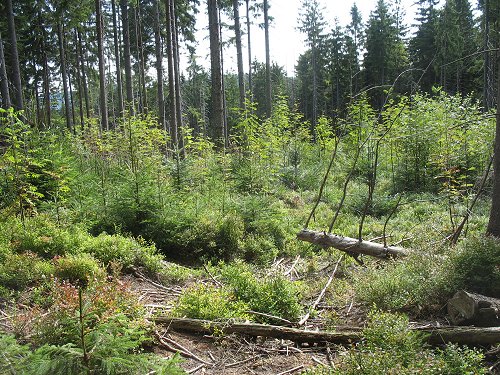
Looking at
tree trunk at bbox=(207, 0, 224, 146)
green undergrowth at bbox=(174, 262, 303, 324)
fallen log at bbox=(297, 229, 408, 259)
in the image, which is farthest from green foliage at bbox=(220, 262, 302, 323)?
tree trunk at bbox=(207, 0, 224, 146)

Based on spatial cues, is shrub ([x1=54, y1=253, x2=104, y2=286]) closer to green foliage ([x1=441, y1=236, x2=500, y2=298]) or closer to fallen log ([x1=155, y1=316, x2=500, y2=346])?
fallen log ([x1=155, y1=316, x2=500, y2=346])

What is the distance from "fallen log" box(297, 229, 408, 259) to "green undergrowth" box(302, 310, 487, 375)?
2.21 meters

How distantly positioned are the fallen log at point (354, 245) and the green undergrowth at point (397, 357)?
221 centimetres

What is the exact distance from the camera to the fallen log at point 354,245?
542cm

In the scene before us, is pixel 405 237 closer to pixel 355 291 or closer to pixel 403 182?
pixel 355 291

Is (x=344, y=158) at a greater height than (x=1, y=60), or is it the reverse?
(x=1, y=60)

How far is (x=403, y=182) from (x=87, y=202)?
8.65 metres

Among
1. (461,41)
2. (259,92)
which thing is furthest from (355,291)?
(259,92)

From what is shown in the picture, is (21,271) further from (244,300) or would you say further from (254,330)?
(254,330)

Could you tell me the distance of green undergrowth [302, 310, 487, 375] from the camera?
8.49ft

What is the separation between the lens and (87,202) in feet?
23.0

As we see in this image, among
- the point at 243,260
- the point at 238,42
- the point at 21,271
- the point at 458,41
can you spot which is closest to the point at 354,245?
the point at 243,260

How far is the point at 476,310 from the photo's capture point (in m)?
3.32

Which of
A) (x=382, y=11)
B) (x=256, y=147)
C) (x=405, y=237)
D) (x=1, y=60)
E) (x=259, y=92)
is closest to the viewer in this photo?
(x=405, y=237)
